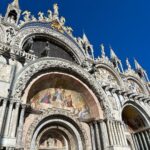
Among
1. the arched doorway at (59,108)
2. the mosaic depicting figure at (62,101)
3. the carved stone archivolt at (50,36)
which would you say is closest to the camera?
the arched doorway at (59,108)

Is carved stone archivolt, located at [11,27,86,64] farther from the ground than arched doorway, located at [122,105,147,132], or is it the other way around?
carved stone archivolt, located at [11,27,86,64]

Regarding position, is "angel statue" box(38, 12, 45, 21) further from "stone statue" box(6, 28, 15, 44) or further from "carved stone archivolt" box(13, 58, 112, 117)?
"carved stone archivolt" box(13, 58, 112, 117)

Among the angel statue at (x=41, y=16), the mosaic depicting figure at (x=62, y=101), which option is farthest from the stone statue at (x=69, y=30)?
the mosaic depicting figure at (x=62, y=101)

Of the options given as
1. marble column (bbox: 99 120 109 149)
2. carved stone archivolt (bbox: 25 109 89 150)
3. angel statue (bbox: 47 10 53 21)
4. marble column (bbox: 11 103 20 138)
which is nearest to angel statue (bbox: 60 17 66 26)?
angel statue (bbox: 47 10 53 21)

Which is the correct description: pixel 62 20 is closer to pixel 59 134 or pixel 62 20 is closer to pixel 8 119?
pixel 59 134

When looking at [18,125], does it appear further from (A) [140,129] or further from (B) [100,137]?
(A) [140,129]

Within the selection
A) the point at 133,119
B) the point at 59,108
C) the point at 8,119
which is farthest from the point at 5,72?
the point at 133,119

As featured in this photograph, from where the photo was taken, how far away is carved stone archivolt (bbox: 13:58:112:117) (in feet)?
24.9

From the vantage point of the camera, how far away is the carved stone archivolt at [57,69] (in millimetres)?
7586

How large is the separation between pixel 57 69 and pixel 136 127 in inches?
306

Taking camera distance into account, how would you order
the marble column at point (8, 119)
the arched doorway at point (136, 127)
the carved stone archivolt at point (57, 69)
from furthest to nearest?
the arched doorway at point (136, 127), the carved stone archivolt at point (57, 69), the marble column at point (8, 119)

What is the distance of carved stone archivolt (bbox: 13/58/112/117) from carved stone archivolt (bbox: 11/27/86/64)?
8.67 ft

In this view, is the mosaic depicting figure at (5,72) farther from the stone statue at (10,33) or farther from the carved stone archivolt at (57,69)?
the stone statue at (10,33)

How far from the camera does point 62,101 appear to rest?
31.7 feet
